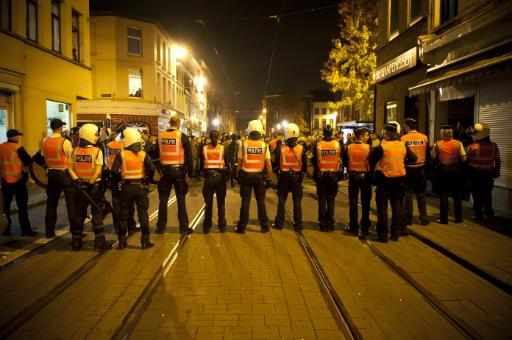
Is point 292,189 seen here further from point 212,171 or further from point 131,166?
point 131,166

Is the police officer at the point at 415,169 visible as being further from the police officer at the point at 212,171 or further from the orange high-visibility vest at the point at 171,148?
the orange high-visibility vest at the point at 171,148

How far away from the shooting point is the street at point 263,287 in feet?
13.9

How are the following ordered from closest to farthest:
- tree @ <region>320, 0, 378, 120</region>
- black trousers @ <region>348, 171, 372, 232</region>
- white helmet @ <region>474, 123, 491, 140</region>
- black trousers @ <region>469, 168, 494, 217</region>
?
1. black trousers @ <region>348, 171, 372, 232</region>
2. white helmet @ <region>474, 123, 491, 140</region>
3. black trousers @ <region>469, 168, 494, 217</region>
4. tree @ <region>320, 0, 378, 120</region>

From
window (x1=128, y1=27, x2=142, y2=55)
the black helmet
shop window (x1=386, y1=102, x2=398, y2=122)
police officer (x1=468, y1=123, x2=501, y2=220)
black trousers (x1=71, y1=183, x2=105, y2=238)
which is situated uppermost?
window (x1=128, y1=27, x2=142, y2=55)

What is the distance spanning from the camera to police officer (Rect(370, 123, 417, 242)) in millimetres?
7672

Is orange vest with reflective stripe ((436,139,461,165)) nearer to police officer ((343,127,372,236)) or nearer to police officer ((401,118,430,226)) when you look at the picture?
police officer ((401,118,430,226))

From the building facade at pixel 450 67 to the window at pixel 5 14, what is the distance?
44.7 feet

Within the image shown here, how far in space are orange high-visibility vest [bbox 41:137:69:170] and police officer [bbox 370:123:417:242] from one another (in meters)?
5.43

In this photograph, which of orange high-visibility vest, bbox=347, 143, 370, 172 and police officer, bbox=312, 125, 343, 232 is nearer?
orange high-visibility vest, bbox=347, 143, 370, 172

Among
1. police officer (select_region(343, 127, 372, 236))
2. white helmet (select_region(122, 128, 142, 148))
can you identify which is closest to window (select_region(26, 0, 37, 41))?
white helmet (select_region(122, 128, 142, 148))

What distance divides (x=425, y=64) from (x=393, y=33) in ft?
12.5

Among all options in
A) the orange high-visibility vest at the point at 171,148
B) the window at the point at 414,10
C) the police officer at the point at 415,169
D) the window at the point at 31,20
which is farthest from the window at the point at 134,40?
the police officer at the point at 415,169

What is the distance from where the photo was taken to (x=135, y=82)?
32.9 m

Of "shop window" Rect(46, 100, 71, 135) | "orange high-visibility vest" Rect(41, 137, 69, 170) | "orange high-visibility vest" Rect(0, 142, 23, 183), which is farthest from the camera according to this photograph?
"shop window" Rect(46, 100, 71, 135)
